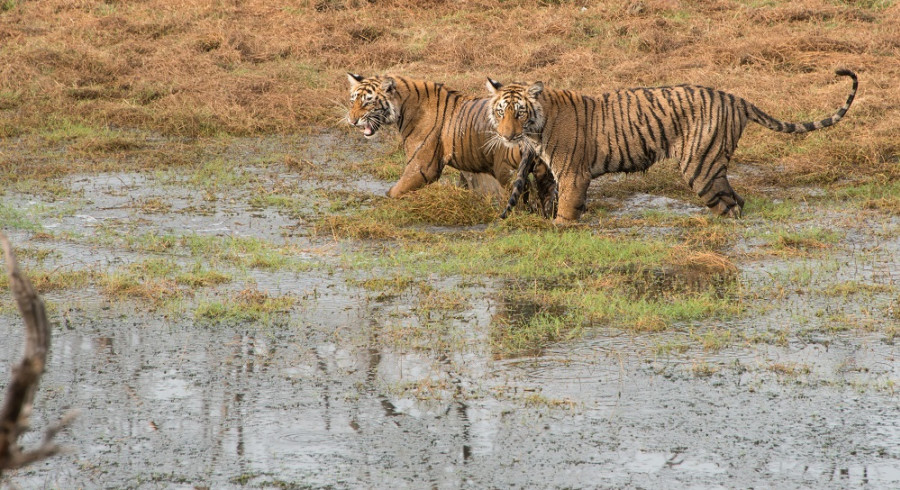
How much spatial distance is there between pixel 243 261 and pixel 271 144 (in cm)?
413

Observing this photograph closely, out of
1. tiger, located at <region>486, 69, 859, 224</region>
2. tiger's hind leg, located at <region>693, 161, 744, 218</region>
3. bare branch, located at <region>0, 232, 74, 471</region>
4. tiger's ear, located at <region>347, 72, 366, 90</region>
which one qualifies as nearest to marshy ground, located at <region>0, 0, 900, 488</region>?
tiger's hind leg, located at <region>693, 161, 744, 218</region>

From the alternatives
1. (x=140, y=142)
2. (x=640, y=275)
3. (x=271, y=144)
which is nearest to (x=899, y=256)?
(x=640, y=275)

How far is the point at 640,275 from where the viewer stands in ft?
20.5

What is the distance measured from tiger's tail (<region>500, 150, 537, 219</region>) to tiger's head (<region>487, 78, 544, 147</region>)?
0.85 feet

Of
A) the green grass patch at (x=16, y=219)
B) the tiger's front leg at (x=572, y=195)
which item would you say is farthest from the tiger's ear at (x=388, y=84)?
the green grass patch at (x=16, y=219)

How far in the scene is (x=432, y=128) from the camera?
27.3 ft

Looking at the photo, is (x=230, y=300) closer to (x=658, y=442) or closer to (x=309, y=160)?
(x=658, y=442)

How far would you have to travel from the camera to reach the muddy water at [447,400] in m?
3.85

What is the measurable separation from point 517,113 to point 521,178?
507mm

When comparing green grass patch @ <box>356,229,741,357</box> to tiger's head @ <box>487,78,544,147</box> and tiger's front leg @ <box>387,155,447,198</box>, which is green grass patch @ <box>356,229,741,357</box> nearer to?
tiger's head @ <box>487,78,544,147</box>

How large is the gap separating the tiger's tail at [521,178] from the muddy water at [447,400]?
1.62 m

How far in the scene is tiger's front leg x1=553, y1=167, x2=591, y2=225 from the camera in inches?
300

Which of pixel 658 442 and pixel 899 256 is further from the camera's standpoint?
pixel 899 256

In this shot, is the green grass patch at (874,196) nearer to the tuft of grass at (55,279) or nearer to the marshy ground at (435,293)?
the marshy ground at (435,293)
